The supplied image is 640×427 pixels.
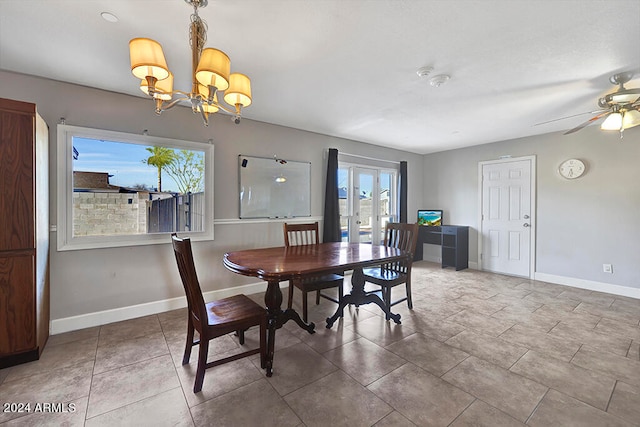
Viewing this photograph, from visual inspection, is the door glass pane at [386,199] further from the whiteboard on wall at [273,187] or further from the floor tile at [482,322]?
the floor tile at [482,322]

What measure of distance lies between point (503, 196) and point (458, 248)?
121cm

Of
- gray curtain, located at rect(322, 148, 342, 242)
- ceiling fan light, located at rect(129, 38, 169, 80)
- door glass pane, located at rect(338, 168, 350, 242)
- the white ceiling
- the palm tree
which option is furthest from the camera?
door glass pane, located at rect(338, 168, 350, 242)

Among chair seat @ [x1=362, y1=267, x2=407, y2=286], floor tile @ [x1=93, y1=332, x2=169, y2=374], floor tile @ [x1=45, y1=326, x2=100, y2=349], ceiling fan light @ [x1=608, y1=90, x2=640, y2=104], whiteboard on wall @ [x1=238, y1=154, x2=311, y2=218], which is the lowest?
floor tile @ [x1=93, y1=332, x2=169, y2=374]

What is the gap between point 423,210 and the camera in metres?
6.04

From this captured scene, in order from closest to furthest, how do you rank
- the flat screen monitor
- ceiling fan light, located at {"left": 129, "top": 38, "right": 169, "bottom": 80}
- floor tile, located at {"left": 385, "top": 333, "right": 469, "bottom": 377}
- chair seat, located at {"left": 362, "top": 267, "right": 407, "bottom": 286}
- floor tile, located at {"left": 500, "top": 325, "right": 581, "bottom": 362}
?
1. ceiling fan light, located at {"left": 129, "top": 38, "right": 169, "bottom": 80}
2. floor tile, located at {"left": 385, "top": 333, "right": 469, "bottom": 377}
3. floor tile, located at {"left": 500, "top": 325, "right": 581, "bottom": 362}
4. chair seat, located at {"left": 362, "top": 267, "right": 407, "bottom": 286}
5. the flat screen monitor

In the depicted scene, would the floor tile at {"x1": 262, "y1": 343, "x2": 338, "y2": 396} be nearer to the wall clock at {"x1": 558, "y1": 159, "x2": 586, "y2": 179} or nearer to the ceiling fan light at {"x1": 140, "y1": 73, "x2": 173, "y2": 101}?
the ceiling fan light at {"x1": 140, "y1": 73, "x2": 173, "y2": 101}

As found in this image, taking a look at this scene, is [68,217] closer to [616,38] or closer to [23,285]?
[23,285]

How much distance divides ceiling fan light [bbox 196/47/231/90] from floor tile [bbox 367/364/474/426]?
2.18 meters

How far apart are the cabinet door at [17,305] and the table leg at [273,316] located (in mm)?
1800

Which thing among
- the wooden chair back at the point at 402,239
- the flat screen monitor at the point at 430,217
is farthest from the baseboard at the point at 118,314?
the flat screen monitor at the point at 430,217

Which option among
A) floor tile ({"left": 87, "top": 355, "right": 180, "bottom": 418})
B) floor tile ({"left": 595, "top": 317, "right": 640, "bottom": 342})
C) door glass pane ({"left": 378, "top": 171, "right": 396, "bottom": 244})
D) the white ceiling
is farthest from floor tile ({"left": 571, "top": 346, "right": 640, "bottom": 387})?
door glass pane ({"left": 378, "top": 171, "right": 396, "bottom": 244})

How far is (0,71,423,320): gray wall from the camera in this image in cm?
260

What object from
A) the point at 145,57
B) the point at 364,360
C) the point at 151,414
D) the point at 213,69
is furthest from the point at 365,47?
the point at 151,414

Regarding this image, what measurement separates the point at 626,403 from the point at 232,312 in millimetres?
2642
